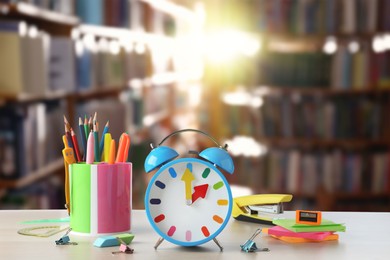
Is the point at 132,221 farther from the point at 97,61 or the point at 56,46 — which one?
the point at 97,61

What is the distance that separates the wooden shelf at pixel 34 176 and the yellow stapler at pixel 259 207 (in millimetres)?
1892

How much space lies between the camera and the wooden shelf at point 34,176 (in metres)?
3.04

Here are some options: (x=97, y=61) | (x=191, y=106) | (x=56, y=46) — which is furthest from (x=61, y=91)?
(x=191, y=106)

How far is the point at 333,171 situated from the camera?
15.7 feet

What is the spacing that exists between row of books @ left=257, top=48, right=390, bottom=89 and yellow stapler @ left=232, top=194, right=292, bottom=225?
346cm

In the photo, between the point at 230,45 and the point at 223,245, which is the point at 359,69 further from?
the point at 223,245

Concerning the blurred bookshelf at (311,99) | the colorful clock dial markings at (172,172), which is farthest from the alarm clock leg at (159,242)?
the blurred bookshelf at (311,99)

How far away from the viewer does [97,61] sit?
4539mm

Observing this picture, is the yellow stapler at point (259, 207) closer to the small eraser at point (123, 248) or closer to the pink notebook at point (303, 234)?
the pink notebook at point (303, 234)

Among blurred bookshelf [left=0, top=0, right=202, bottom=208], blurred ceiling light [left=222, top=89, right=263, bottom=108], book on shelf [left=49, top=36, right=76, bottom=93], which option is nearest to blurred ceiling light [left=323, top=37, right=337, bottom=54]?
blurred ceiling light [left=222, top=89, right=263, bottom=108]

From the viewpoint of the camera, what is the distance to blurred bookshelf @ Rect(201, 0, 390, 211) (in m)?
4.71

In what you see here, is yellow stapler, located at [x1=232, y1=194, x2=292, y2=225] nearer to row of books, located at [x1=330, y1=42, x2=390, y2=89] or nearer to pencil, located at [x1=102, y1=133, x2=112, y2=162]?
pencil, located at [x1=102, y1=133, x2=112, y2=162]

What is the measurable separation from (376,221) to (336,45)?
361cm

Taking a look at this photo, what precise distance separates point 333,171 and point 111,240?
382 centimetres
